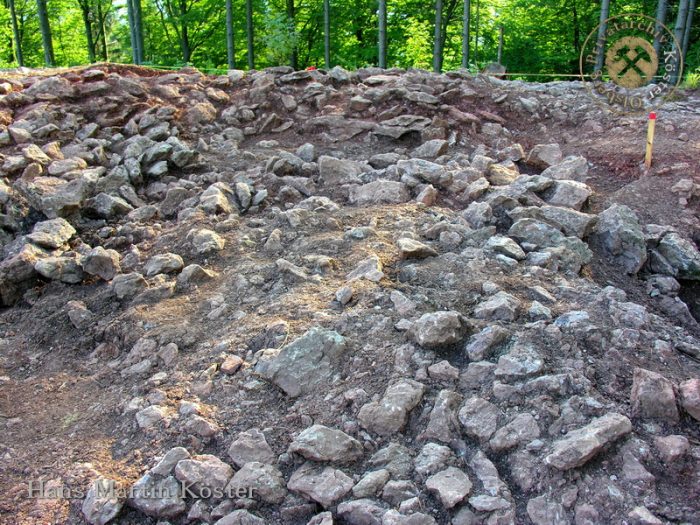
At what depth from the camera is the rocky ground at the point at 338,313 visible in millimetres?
3043

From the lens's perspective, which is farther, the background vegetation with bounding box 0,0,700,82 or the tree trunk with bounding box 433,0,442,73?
the background vegetation with bounding box 0,0,700,82

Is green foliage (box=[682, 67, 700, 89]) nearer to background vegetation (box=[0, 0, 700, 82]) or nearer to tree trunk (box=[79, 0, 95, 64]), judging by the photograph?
background vegetation (box=[0, 0, 700, 82])

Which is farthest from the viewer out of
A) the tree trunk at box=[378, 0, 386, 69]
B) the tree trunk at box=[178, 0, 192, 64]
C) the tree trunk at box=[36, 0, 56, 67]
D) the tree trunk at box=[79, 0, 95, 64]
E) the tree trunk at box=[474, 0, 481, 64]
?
the tree trunk at box=[79, 0, 95, 64]

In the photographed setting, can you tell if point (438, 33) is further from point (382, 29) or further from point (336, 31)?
point (336, 31)

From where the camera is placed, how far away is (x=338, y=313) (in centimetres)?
421

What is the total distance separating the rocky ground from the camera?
3.04 meters

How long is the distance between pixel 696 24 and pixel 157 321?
64.0 feet

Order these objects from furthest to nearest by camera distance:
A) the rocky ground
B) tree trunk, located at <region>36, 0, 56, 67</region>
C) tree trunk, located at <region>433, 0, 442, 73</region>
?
tree trunk, located at <region>433, 0, 442, 73</region>
tree trunk, located at <region>36, 0, 56, 67</region>
the rocky ground

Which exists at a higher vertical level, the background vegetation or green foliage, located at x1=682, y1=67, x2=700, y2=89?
the background vegetation

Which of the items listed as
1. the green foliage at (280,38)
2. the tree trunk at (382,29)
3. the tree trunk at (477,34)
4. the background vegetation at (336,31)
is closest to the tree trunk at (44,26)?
the background vegetation at (336,31)

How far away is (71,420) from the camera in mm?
3770

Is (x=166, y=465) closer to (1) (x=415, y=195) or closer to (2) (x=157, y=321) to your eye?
(2) (x=157, y=321)

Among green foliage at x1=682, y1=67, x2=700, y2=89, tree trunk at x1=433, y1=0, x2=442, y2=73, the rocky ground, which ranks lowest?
the rocky ground

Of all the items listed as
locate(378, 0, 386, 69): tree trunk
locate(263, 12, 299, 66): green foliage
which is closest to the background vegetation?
locate(263, 12, 299, 66): green foliage
